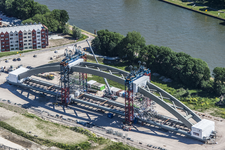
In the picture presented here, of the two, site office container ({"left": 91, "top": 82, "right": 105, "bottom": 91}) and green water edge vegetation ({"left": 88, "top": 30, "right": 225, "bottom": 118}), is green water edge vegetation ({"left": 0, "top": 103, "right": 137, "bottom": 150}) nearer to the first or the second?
site office container ({"left": 91, "top": 82, "right": 105, "bottom": 91})

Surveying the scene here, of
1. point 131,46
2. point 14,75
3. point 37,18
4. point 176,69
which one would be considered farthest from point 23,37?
point 176,69

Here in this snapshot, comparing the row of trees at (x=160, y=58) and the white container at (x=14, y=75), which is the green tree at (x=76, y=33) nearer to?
the row of trees at (x=160, y=58)

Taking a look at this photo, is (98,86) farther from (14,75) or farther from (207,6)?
(207,6)

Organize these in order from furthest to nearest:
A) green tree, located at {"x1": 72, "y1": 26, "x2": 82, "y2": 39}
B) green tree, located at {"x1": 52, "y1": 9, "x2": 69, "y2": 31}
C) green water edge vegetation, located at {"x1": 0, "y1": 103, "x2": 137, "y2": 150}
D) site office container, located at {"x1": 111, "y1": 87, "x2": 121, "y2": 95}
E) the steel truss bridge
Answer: green tree, located at {"x1": 52, "y1": 9, "x2": 69, "y2": 31}
green tree, located at {"x1": 72, "y1": 26, "x2": 82, "y2": 39}
site office container, located at {"x1": 111, "y1": 87, "x2": 121, "y2": 95}
the steel truss bridge
green water edge vegetation, located at {"x1": 0, "y1": 103, "x2": 137, "y2": 150}

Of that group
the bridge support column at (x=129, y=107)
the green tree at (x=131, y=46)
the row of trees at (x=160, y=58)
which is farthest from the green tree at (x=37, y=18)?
the bridge support column at (x=129, y=107)

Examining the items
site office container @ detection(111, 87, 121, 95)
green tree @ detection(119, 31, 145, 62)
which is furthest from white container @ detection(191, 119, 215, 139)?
green tree @ detection(119, 31, 145, 62)

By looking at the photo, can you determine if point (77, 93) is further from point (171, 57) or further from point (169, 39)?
point (169, 39)
